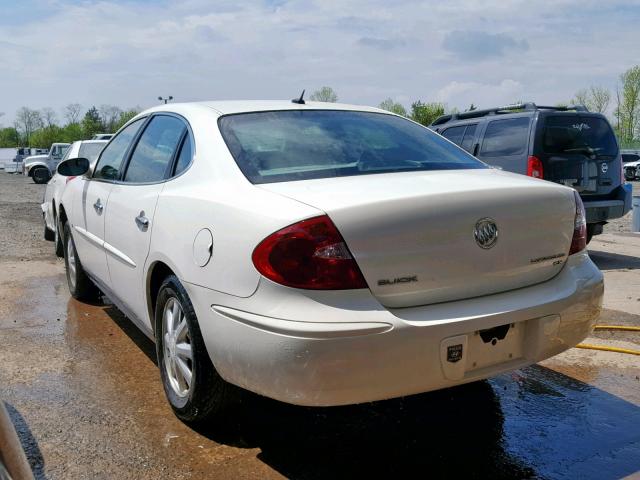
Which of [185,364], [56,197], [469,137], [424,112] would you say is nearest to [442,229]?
[185,364]

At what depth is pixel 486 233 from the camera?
2746 mm

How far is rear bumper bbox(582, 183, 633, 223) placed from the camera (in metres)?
7.93

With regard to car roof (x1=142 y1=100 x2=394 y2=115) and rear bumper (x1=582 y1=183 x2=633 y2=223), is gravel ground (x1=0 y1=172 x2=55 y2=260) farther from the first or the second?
rear bumper (x1=582 y1=183 x2=633 y2=223)

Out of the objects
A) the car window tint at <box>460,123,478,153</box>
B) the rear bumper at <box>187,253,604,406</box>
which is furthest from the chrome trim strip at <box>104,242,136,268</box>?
the car window tint at <box>460,123,478,153</box>

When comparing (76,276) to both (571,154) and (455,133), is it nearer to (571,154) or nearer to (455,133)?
(571,154)

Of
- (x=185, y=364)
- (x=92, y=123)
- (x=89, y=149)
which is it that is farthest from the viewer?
(x=92, y=123)

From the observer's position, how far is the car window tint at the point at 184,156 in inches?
136

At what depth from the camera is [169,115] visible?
3.98 metres

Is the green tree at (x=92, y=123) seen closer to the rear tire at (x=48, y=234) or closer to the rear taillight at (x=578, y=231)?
the rear tire at (x=48, y=234)

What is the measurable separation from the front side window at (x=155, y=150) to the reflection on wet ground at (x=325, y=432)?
4.05 feet

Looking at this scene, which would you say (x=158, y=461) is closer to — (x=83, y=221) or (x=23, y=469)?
(x=23, y=469)

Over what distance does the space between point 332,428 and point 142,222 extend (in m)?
1.50

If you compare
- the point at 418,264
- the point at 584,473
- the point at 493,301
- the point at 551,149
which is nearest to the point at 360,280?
the point at 418,264

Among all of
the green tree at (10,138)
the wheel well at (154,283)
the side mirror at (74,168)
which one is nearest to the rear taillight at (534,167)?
the side mirror at (74,168)
